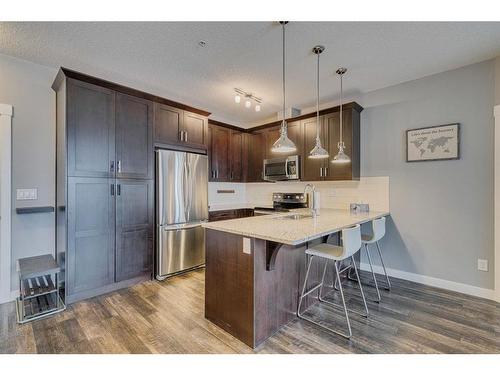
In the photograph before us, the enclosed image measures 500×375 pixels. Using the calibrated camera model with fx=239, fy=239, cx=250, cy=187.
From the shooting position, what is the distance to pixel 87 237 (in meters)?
2.65

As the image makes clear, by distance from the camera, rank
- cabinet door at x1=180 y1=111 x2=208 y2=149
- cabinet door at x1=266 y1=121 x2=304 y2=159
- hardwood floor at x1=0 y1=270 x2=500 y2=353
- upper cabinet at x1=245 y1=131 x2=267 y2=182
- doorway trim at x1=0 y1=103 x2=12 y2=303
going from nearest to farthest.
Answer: hardwood floor at x1=0 y1=270 x2=500 y2=353, doorway trim at x1=0 y1=103 x2=12 y2=303, cabinet door at x1=180 y1=111 x2=208 y2=149, cabinet door at x1=266 y1=121 x2=304 y2=159, upper cabinet at x1=245 y1=131 x2=267 y2=182

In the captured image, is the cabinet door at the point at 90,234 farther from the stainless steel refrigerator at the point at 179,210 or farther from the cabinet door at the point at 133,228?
the stainless steel refrigerator at the point at 179,210

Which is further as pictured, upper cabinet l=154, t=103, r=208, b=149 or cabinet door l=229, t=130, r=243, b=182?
cabinet door l=229, t=130, r=243, b=182

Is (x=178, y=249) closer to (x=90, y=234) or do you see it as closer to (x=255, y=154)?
(x=90, y=234)

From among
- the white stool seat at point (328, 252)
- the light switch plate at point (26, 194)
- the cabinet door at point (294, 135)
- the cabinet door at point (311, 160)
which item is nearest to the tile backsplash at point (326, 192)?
the cabinet door at point (311, 160)

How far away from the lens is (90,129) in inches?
105

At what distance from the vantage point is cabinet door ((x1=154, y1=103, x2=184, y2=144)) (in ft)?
10.6

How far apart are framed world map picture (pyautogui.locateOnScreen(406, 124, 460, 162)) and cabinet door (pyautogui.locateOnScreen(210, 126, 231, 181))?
2.92 metres

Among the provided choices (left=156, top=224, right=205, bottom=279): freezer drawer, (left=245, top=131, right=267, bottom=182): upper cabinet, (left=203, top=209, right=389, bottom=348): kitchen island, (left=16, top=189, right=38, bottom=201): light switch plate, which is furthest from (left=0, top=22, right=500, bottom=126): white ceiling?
(left=156, top=224, right=205, bottom=279): freezer drawer

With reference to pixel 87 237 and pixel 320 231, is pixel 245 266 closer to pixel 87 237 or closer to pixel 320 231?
pixel 320 231

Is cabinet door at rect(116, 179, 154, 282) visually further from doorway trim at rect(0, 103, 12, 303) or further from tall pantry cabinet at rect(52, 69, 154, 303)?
doorway trim at rect(0, 103, 12, 303)
